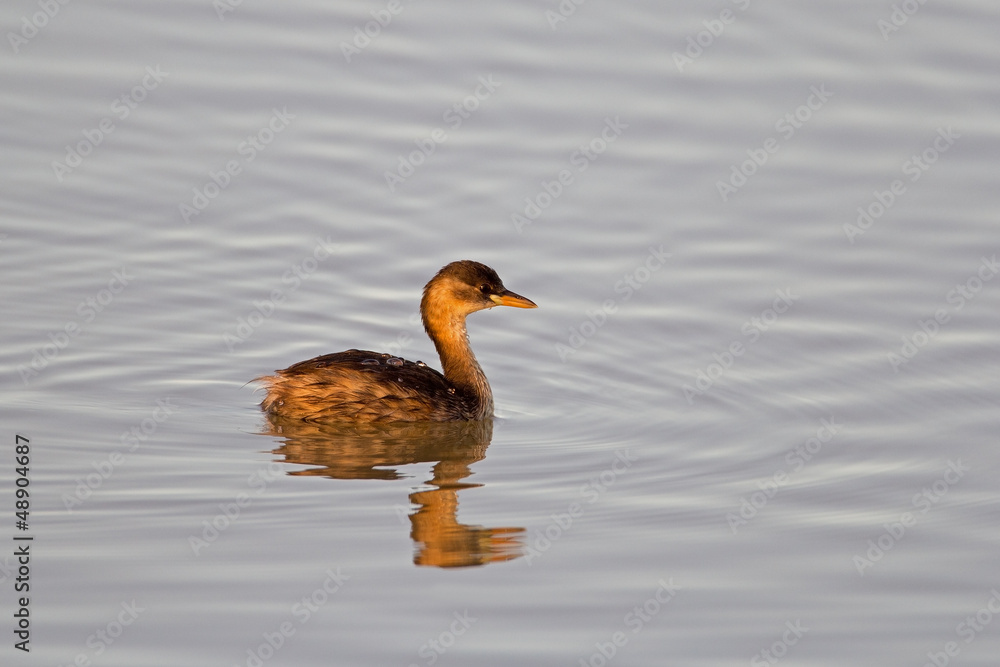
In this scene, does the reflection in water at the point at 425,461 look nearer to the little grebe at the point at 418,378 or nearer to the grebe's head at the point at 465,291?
the little grebe at the point at 418,378

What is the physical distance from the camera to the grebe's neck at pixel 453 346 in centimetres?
1127

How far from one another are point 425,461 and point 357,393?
2.57 feet

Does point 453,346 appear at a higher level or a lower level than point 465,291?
lower

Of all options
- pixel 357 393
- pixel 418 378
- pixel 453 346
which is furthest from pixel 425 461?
pixel 453 346

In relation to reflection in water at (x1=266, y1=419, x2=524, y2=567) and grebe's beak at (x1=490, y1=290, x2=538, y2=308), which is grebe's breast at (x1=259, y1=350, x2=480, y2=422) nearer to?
reflection in water at (x1=266, y1=419, x2=524, y2=567)

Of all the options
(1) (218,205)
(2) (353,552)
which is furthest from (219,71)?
(2) (353,552)

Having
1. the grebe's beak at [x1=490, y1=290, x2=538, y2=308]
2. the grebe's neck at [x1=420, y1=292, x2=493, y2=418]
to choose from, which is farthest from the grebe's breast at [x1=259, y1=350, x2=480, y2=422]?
the grebe's beak at [x1=490, y1=290, x2=538, y2=308]

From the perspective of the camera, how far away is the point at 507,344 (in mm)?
12203

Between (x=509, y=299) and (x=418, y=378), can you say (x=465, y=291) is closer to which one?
(x=509, y=299)

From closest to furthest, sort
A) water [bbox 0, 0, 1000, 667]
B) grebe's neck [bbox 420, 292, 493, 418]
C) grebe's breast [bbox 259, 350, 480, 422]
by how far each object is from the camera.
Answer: water [bbox 0, 0, 1000, 667] → grebe's breast [bbox 259, 350, 480, 422] → grebe's neck [bbox 420, 292, 493, 418]

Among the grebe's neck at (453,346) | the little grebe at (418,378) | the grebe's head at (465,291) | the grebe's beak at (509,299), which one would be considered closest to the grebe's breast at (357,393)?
the little grebe at (418,378)

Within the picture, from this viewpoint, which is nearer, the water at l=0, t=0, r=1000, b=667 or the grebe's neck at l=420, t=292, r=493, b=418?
the water at l=0, t=0, r=1000, b=667

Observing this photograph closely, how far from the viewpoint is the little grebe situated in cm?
1073

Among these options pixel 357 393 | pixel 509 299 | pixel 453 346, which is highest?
pixel 509 299
